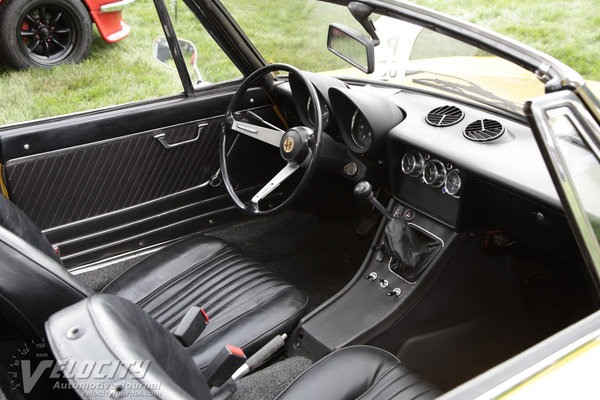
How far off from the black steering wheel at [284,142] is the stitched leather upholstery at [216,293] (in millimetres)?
285

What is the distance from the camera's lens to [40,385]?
1.39 meters

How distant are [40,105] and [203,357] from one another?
90.2 inches

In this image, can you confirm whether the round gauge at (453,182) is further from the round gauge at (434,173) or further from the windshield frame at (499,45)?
the windshield frame at (499,45)

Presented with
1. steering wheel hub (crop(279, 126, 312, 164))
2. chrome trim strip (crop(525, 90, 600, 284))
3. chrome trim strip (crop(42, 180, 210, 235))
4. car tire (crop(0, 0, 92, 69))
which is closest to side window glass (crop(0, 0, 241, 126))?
car tire (crop(0, 0, 92, 69))

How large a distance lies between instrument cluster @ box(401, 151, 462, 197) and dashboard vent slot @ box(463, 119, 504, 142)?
0.48ft

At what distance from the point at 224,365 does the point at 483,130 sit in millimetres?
Answer: 1341

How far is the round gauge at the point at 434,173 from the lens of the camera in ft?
7.70

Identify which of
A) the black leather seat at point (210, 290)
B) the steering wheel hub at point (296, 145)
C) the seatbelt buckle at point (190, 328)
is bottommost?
the black leather seat at point (210, 290)

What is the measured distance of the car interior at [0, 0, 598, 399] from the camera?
82.6 inches

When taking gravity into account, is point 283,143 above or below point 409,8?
below

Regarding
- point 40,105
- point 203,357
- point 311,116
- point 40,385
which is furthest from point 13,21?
point 40,385

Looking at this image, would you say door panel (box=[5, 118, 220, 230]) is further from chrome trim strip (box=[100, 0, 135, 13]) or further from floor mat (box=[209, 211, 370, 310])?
chrome trim strip (box=[100, 0, 135, 13])

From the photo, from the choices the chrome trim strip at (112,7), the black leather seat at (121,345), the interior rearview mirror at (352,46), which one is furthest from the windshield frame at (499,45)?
the chrome trim strip at (112,7)

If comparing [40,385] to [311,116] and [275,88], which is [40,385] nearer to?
[311,116]
